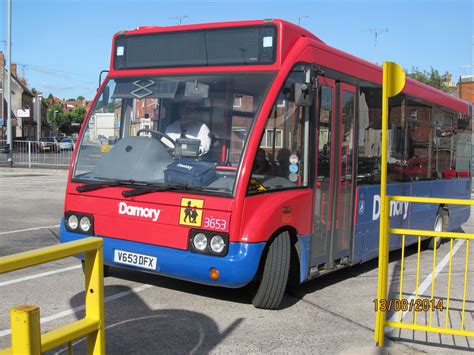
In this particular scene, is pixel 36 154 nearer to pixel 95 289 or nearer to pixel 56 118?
pixel 95 289

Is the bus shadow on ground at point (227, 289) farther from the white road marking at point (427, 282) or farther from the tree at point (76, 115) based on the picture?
the tree at point (76, 115)

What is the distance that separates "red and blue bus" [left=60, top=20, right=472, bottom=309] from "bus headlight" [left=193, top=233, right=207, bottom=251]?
0.03 ft

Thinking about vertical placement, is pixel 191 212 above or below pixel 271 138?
below

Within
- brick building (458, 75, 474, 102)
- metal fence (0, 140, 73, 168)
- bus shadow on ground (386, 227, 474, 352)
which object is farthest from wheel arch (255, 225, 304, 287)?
brick building (458, 75, 474, 102)

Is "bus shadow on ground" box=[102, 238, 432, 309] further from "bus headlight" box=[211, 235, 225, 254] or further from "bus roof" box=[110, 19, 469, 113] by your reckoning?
"bus roof" box=[110, 19, 469, 113]

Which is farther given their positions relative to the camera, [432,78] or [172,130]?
[432,78]

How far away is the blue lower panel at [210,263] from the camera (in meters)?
5.00

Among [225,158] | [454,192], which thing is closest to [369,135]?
[225,158]

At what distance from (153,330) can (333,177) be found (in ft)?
8.86

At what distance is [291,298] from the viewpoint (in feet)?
19.9

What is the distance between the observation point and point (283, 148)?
5562 mm

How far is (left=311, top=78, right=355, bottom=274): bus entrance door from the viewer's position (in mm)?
6047

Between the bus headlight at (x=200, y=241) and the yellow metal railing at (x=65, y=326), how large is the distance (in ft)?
7.48

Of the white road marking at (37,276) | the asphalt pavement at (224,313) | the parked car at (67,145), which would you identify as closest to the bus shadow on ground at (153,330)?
the asphalt pavement at (224,313)
